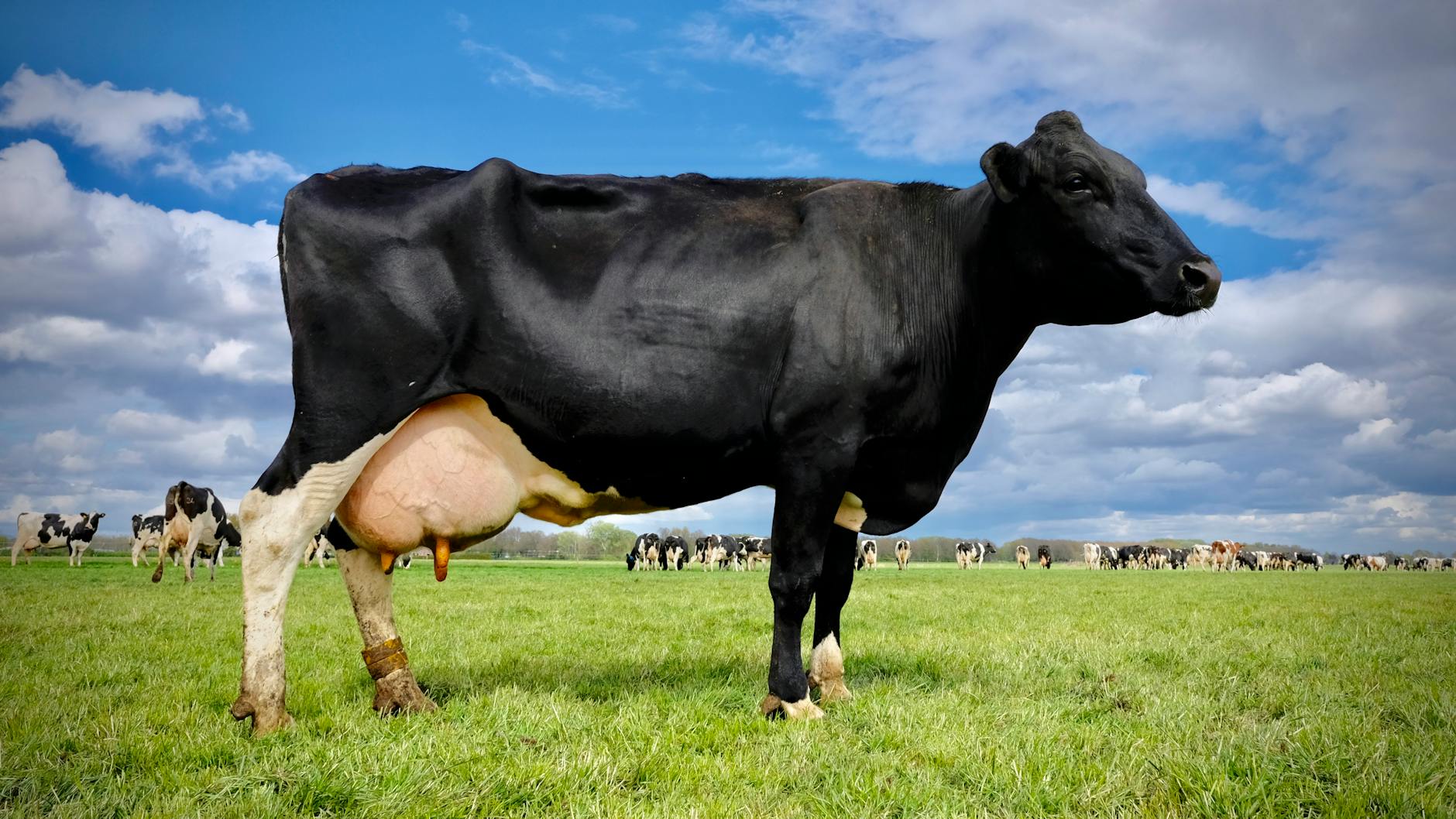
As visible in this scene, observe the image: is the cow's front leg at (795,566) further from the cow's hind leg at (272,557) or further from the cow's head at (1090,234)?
the cow's hind leg at (272,557)

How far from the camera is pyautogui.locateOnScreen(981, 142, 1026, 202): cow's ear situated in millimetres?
5551

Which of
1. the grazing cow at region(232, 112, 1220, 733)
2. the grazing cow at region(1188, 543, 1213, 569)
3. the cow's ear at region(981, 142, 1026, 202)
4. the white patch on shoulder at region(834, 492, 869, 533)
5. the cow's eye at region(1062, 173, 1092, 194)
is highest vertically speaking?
the cow's ear at region(981, 142, 1026, 202)

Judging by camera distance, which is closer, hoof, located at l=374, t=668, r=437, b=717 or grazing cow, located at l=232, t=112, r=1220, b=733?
grazing cow, located at l=232, t=112, r=1220, b=733

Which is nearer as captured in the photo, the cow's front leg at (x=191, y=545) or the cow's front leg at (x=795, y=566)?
the cow's front leg at (x=795, y=566)

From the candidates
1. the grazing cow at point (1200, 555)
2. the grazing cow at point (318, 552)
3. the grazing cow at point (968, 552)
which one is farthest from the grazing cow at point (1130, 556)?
the grazing cow at point (318, 552)

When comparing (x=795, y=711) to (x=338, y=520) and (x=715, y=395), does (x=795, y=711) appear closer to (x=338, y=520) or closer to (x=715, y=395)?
(x=715, y=395)

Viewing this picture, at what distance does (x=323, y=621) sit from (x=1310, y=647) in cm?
1200

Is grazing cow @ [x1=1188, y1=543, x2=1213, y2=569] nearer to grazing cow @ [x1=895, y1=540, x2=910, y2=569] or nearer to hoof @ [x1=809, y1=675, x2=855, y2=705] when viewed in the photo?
grazing cow @ [x1=895, y1=540, x2=910, y2=569]

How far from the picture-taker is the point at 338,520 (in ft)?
18.7

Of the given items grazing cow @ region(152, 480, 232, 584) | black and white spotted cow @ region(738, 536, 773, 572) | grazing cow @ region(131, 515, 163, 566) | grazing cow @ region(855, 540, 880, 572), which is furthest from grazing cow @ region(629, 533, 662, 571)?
grazing cow @ region(152, 480, 232, 584)

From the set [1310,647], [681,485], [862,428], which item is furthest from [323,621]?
[1310,647]

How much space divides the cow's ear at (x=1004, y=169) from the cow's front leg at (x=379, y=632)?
180 inches

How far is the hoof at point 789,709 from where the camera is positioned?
523 centimetres

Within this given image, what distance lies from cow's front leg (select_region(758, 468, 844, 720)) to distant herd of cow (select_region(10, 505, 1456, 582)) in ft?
10.6
